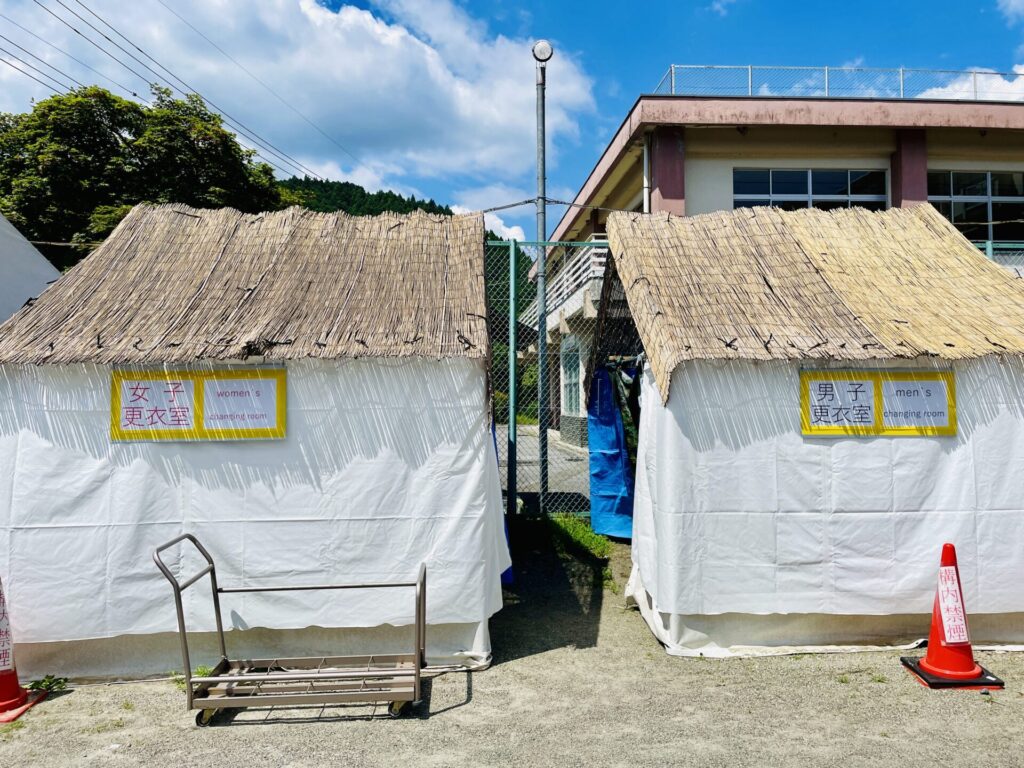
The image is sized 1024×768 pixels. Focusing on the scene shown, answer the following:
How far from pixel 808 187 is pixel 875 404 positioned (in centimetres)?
1248

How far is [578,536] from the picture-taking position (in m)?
7.39

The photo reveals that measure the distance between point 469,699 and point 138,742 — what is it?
2.03m

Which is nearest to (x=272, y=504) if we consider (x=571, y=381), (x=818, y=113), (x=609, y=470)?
(x=609, y=470)

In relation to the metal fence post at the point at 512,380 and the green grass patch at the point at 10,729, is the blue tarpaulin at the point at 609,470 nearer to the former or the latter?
the metal fence post at the point at 512,380

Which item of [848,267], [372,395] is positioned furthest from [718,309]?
[372,395]

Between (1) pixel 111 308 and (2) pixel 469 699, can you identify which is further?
(1) pixel 111 308

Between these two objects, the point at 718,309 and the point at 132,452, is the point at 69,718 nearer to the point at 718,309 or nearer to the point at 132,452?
the point at 132,452

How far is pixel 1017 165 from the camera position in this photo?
16141 millimetres

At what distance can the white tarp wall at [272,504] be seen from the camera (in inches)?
189

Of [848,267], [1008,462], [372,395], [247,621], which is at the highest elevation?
[848,267]

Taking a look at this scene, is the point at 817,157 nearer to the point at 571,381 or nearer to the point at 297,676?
the point at 571,381

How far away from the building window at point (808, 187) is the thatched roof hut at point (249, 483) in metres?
12.7

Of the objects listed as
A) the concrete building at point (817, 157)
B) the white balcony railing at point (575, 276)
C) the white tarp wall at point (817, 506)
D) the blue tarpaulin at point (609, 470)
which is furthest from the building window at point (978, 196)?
the white tarp wall at point (817, 506)

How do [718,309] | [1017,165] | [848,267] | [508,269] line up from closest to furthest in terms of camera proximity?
[718,309], [848,267], [508,269], [1017,165]
